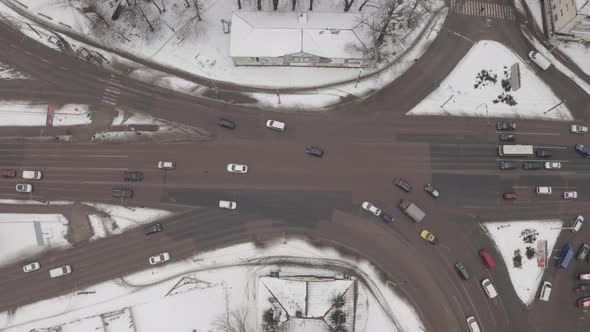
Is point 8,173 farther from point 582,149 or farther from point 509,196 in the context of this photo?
point 582,149

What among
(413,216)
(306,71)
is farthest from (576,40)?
(306,71)

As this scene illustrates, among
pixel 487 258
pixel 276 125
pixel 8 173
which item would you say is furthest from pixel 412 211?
pixel 8 173

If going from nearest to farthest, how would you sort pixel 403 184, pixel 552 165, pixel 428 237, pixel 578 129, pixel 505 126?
pixel 428 237 → pixel 403 184 → pixel 552 165 → pixel 505 126 → pixel 578 129

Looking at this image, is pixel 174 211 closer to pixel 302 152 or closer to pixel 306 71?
pixel 302 152

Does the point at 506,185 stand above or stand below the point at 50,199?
above

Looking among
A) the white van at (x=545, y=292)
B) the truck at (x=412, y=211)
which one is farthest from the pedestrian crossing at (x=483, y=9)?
the white van at (x=545, y=292)

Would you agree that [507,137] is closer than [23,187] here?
No
